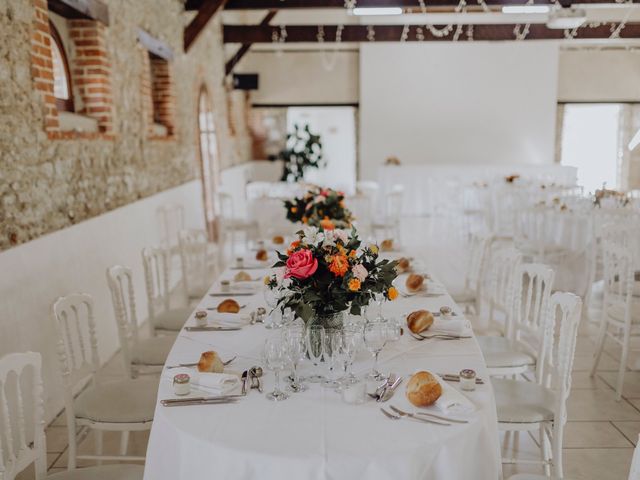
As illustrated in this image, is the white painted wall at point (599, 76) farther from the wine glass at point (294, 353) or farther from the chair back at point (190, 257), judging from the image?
the wine glass at point (294, 353)

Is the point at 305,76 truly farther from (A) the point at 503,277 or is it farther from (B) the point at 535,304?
(B) the point at 535,304

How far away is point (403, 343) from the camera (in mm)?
2631

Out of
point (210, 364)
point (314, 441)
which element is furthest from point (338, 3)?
point (314, 441)

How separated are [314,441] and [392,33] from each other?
31.9 feet

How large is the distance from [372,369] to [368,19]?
12123mm

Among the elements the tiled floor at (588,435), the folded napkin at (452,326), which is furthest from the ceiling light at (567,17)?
the folded napkin at (452,326)

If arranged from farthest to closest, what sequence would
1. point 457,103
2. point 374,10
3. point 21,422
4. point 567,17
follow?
point 457,103, point 374,10, point 567,17, point 21,422

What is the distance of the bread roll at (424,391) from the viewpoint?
1994 mm

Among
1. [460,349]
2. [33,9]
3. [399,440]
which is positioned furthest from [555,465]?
[33,9]

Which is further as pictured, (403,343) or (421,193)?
(421,193)

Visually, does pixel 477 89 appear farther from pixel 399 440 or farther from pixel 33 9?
pixel 399 440

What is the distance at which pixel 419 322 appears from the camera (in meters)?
2.71

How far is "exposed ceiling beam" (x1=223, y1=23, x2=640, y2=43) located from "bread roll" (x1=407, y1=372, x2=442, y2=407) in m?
8.85

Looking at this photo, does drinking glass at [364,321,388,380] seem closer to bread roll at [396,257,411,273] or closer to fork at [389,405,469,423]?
fork at [389,405,469,423]
